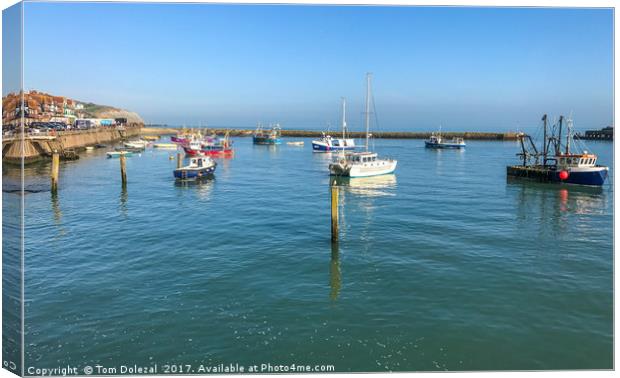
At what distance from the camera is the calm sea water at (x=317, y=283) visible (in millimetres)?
14844

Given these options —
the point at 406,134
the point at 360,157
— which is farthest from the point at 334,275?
the point at 406,134

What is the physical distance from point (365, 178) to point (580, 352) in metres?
45.3

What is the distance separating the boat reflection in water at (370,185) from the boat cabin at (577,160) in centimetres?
1807

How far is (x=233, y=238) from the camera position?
2862 centimetres

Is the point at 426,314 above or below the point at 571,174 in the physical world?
below

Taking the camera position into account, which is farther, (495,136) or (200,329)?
(495,136)

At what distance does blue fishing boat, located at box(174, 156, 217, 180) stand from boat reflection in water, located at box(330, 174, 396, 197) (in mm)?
14152

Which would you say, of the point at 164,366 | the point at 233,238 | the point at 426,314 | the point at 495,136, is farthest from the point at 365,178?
the point at 495,136

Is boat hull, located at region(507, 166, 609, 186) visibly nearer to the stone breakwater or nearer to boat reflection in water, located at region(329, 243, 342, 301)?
boat reflection in water, located at region(329, 243, 342, 301)

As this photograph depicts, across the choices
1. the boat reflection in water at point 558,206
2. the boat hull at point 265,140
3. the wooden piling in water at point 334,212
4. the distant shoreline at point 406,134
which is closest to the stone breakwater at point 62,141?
the wooden piling in water at point 334,212

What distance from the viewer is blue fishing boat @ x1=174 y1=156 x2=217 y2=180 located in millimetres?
53344

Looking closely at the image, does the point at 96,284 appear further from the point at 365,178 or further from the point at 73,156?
the point at 73,156

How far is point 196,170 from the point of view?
54.2 m
